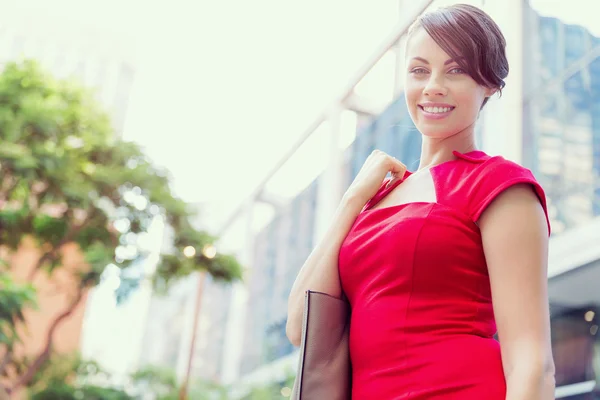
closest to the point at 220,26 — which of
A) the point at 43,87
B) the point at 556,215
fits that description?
the point at 43,87

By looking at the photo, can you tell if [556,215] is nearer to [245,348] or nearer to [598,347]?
[598,347]

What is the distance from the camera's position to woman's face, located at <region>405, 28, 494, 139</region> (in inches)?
38.2

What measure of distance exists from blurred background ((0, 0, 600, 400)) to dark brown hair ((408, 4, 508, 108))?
87.6 inches

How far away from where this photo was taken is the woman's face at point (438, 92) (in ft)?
3.18

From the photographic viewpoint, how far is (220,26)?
9227mm

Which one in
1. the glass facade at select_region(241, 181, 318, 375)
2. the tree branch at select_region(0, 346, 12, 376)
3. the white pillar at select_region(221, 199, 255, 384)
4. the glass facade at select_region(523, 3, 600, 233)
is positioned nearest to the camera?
the glass facade at select_region(523, 3, 600, 233)

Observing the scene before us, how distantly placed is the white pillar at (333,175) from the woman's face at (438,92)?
7748 mm

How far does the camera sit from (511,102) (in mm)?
4984

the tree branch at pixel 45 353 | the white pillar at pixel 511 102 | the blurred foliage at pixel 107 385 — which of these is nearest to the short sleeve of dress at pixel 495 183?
the white pillar at pixel 511 102

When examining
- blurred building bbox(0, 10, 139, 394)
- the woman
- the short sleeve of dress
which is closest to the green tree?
blurred building bbox(0, 10, 139, 394)

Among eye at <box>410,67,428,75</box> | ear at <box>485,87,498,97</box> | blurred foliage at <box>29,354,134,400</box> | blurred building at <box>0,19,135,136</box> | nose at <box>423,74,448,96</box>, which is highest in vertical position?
blurred building at <box>0,19,135,136</box>

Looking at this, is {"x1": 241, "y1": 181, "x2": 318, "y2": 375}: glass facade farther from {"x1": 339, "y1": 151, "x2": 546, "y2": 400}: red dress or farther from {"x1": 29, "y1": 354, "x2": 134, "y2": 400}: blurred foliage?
{"x1": 339, "y1": 151, "x2": 546, "y2": 400}: red dress

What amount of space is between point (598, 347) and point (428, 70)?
370 cm

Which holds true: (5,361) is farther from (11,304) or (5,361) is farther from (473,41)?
(473,41)
